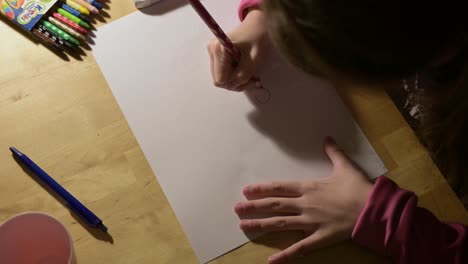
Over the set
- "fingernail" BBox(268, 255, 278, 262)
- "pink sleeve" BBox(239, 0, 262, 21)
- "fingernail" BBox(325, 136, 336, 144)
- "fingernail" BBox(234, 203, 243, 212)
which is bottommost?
"fingernail" BBox(268, 255, 278, 262)

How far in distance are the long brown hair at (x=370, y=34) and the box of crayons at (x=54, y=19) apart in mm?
291

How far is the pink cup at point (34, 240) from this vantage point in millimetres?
560

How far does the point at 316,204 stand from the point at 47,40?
1.29 feet

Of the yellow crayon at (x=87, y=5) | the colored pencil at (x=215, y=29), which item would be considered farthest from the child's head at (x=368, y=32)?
the yellow crayon at (x=87, y=5)

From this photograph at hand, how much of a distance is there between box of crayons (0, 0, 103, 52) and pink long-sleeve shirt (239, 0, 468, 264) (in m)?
0.42

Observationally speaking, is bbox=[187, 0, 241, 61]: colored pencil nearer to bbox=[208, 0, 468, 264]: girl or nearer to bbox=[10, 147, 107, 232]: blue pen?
bbox=[208, 0, 468, 264]: girl

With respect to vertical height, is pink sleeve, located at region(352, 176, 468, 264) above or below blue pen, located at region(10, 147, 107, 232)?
below

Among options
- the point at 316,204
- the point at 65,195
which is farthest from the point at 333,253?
the point at 65,195

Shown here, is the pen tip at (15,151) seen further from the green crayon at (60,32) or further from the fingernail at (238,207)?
the fingernail at (238,207)

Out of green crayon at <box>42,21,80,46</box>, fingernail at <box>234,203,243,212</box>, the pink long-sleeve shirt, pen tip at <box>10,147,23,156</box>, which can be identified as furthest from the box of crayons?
the pink long-sleeve shirt

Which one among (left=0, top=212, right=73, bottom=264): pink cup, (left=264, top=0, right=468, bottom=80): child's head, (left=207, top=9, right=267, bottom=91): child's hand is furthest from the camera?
(left=207, top=9, right=267, bottom=91): child's hand

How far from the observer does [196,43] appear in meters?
0.71

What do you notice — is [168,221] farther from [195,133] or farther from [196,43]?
[196,43]

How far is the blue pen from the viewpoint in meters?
0.61
